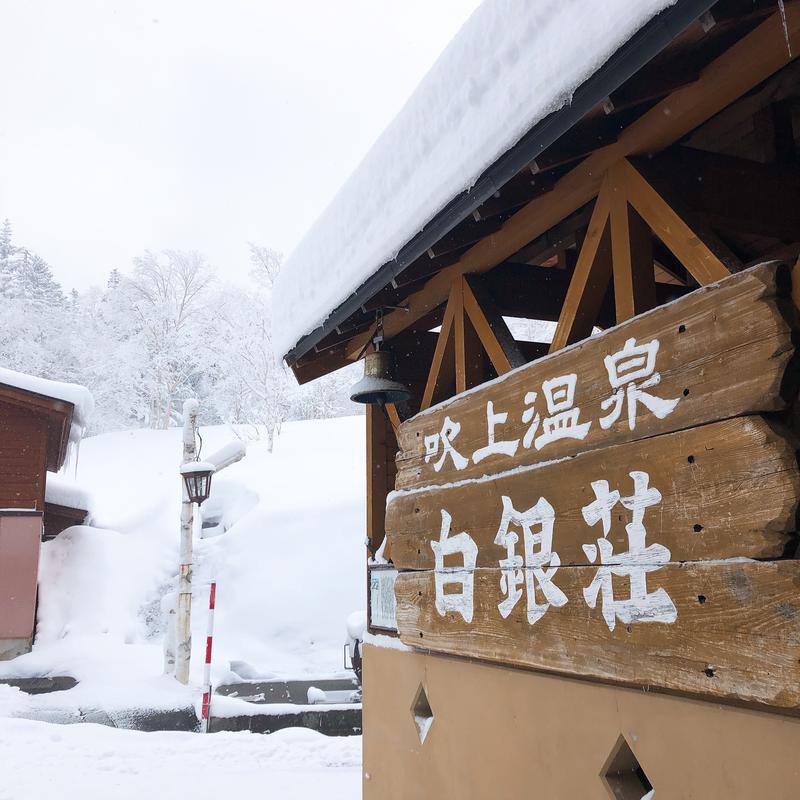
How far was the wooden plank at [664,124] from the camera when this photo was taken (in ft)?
7.07

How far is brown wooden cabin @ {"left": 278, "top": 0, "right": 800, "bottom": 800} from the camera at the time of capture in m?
1.95

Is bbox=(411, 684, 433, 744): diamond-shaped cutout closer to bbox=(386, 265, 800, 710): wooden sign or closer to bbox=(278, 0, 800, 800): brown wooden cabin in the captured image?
bbox=(278, 0, 800, 800): brown wooden cabin

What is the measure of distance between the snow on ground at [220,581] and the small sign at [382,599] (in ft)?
22.6

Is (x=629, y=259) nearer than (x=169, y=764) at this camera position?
Yes

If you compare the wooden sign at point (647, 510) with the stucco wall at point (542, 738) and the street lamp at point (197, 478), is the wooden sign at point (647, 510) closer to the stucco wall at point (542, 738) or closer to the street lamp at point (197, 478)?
the stucco wall at point (542, 738)

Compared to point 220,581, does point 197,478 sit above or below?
above

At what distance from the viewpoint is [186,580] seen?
1202cm

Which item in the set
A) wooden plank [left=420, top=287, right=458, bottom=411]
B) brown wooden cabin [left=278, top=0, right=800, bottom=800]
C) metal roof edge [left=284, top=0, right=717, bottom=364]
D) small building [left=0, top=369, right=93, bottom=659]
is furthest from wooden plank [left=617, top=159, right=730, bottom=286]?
small building [left=0, top=369, right=93, bottom=659]

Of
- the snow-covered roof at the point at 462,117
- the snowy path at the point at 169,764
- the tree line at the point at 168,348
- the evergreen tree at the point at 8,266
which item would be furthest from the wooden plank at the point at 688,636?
the evergreen tree at the point at 8,266

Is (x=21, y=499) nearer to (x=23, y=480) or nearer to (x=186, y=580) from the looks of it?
(x=23, y=480)

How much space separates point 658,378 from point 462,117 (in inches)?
48.8

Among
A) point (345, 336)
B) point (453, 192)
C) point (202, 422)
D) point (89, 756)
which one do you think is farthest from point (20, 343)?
point (453, 192)

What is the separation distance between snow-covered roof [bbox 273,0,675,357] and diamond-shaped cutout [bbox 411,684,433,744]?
2112mm

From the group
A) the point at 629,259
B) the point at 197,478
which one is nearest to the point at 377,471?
the point at 629,259
